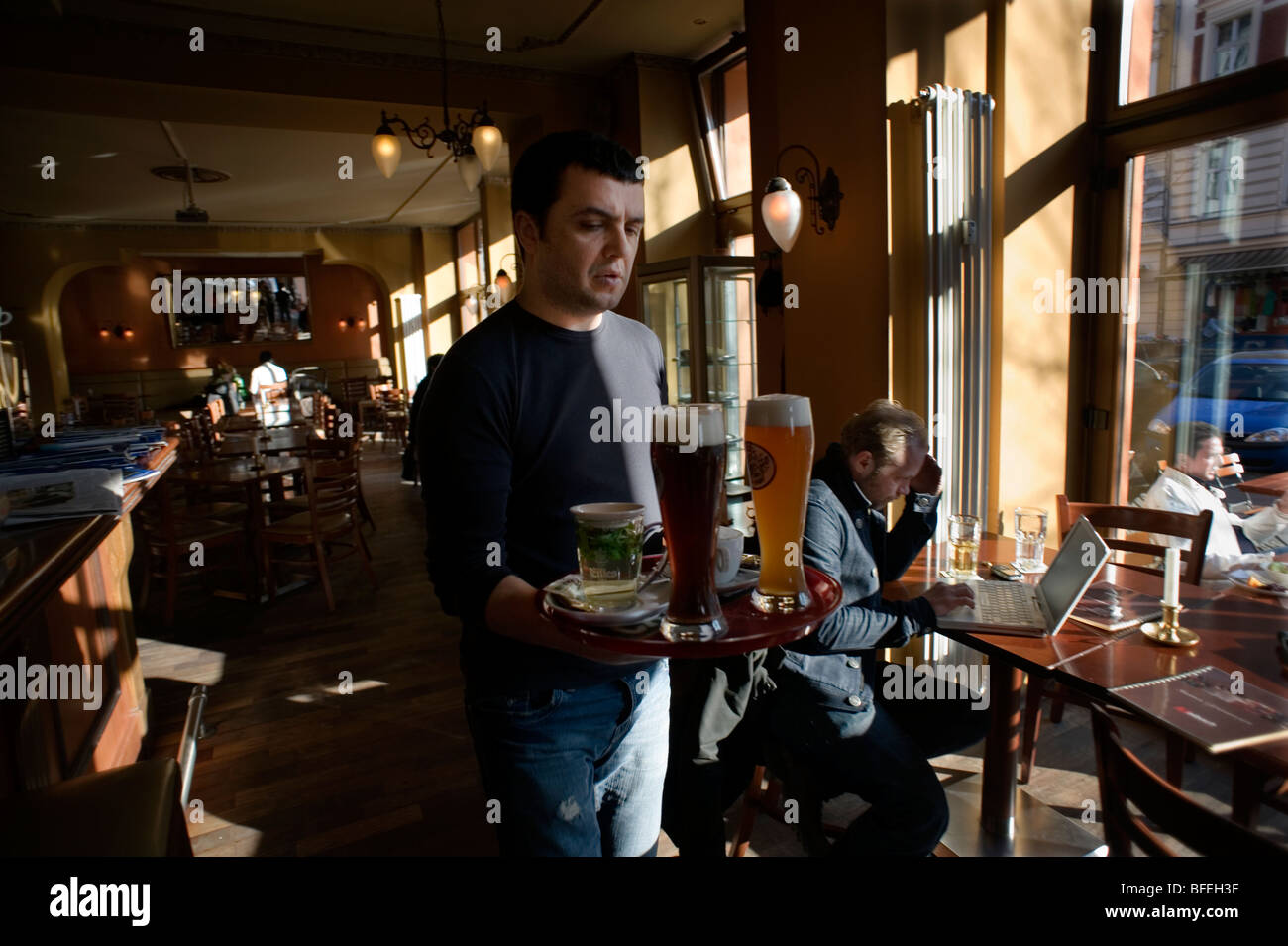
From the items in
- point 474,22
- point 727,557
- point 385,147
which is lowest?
point 727,557

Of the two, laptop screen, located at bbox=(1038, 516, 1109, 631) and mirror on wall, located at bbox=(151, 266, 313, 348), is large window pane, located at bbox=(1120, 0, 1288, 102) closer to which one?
laptop screen, located at bbox=(1038, 516, 1109, 631)

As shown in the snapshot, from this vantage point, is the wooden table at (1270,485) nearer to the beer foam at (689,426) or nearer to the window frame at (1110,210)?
the window frame at (1110,210)

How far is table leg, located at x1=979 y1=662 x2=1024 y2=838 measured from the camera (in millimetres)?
2211

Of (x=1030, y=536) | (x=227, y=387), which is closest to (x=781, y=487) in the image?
(x=1030, y=536)

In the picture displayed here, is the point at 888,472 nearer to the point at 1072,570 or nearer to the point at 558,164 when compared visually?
the point at 1072,570

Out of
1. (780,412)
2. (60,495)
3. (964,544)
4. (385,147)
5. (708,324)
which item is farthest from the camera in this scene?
(708,324)

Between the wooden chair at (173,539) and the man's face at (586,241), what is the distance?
161 inches

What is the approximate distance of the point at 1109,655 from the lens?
1834 mm

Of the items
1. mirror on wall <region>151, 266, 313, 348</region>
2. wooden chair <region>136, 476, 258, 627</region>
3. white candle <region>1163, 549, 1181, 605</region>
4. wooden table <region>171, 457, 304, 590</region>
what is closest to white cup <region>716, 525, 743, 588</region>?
white candle <region>1163, 549, 1181, 605</region>

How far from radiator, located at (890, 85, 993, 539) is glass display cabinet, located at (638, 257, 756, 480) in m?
1.54

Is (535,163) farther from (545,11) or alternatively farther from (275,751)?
(545,11)

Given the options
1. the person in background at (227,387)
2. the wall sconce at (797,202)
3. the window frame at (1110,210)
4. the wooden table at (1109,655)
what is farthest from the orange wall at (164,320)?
the wooden table at (1109,655)

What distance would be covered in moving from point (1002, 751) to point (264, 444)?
602 cm

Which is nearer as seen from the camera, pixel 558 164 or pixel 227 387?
pixel 558 164
